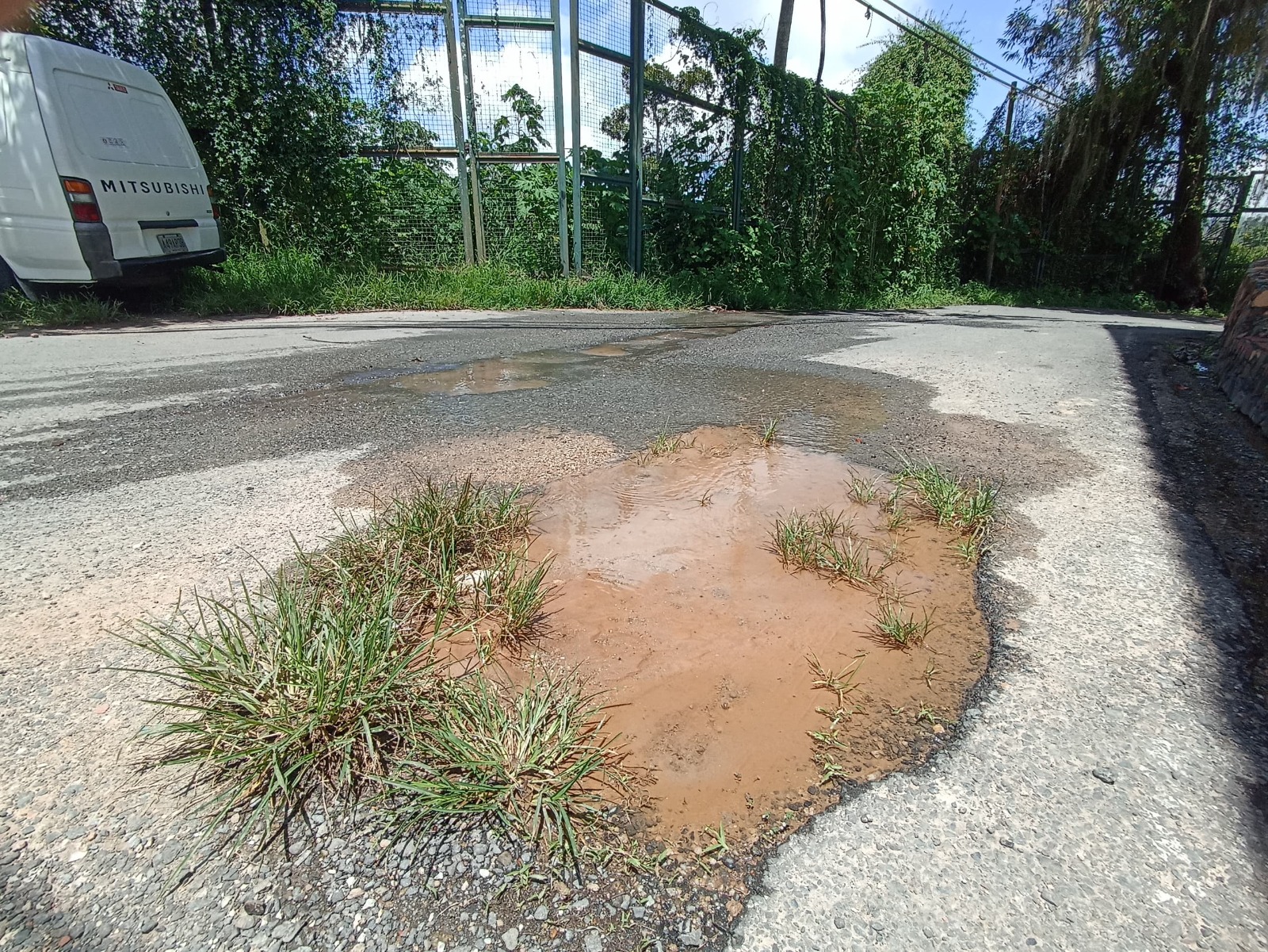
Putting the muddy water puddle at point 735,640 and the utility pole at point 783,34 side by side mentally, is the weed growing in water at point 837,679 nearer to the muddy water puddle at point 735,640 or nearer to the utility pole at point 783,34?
the muddy water puddle at point 735,640

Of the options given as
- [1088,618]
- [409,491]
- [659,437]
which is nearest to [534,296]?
[659,437]

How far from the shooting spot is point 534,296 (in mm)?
8078

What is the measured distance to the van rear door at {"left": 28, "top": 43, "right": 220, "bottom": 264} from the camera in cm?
557

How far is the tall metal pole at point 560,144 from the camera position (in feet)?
25.3

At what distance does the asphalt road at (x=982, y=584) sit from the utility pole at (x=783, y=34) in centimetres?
1020

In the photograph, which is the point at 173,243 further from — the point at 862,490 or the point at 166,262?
the point at 862,490

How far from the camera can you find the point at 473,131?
835cm

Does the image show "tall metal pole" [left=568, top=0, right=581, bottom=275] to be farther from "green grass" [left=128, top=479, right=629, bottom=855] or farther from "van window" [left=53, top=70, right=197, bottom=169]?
"green grass" [left=128, top=479, right=629, bottom=855]

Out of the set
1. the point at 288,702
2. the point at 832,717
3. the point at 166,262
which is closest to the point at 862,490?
the point at 832,717

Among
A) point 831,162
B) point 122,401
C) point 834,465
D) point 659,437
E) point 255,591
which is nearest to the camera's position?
point 255,591

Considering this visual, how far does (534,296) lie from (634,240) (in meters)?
1.73

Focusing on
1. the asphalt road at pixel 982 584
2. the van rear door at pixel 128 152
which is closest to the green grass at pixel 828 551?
the asphalt road at pixel 982 584

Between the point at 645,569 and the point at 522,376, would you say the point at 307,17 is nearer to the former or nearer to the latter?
the point at 522,376

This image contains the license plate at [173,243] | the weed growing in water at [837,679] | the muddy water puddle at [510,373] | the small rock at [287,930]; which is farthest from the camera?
the license plate at [173,243]
